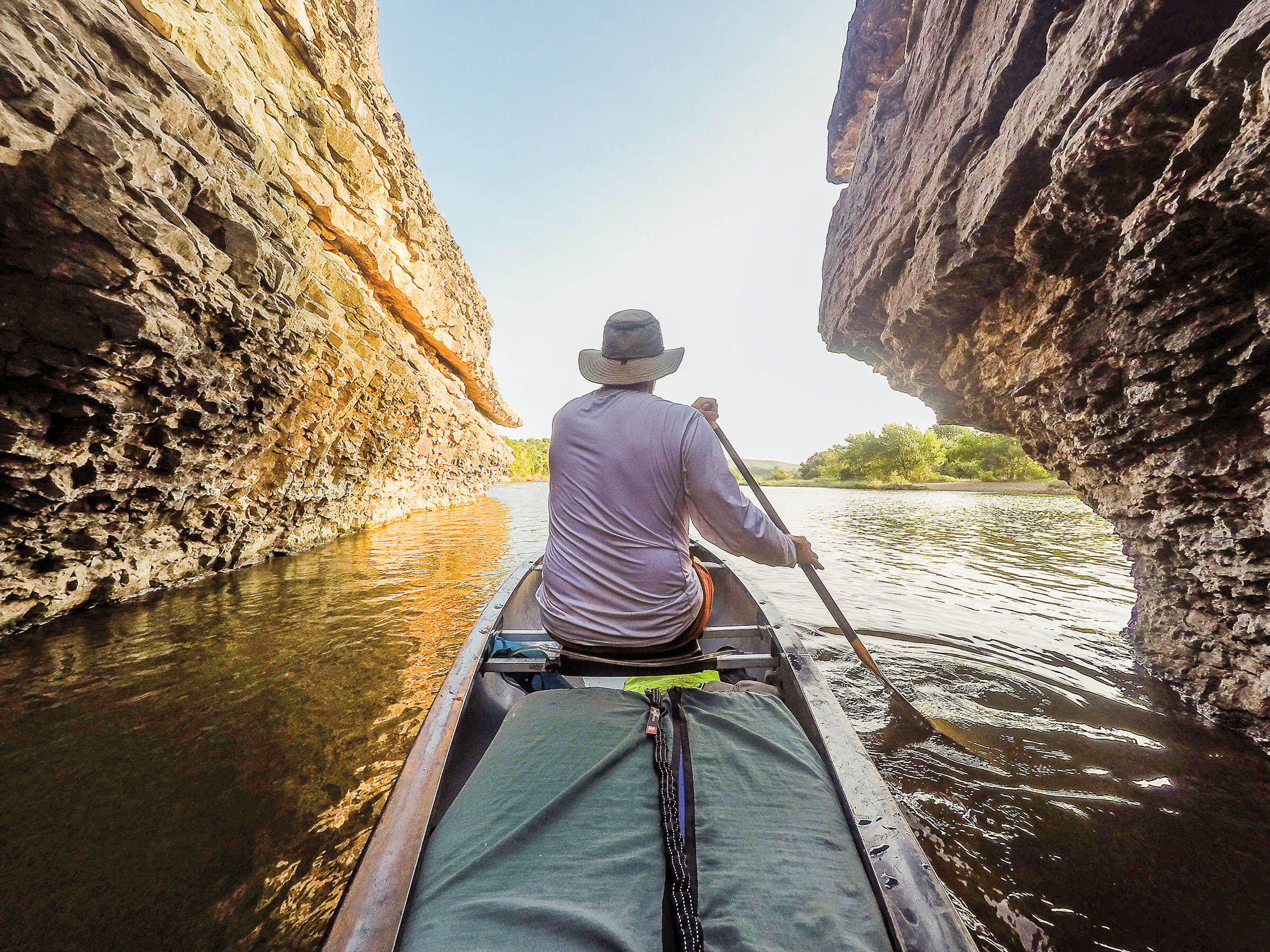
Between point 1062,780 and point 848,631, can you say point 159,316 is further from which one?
point 1062,780

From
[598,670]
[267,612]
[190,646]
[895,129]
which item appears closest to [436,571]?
[267,612]

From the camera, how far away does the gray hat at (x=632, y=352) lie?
190 cm

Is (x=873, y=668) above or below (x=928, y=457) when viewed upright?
below

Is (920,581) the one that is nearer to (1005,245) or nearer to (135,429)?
A: (1005,245)

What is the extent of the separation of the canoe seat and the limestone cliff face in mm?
4774

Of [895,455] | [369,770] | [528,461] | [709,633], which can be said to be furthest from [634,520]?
[528,461]

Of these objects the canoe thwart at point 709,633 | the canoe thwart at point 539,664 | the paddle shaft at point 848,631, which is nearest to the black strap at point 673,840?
the canoe thwart at point 539,664

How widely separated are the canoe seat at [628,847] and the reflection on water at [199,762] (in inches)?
51.2

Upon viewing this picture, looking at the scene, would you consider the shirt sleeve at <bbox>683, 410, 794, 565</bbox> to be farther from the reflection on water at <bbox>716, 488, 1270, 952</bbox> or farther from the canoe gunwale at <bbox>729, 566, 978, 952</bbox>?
the reflection on water at <bbox>716, 488, 1270, 952</bbox>

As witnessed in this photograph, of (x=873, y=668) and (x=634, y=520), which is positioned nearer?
(x=634, y=520)


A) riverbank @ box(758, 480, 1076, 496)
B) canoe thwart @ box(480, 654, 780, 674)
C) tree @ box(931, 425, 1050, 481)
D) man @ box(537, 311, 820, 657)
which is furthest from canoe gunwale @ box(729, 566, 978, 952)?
tree @ box(931, 425, 1050, 481)

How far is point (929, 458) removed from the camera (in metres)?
46.4

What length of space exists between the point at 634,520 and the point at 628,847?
0.94 metres

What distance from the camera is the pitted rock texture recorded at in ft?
7.50
